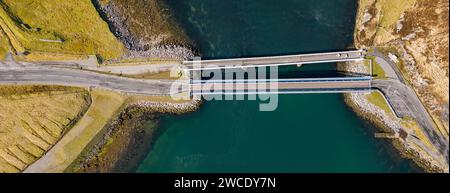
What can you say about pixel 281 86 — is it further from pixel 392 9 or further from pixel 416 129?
pixel 416 129

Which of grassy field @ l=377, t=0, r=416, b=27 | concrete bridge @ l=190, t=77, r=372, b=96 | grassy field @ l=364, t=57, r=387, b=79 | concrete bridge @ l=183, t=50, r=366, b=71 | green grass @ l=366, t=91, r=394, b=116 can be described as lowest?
green grass @ l=366, t=91, r=394, b=116

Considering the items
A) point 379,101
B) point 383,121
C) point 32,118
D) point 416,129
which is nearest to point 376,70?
point 379,101

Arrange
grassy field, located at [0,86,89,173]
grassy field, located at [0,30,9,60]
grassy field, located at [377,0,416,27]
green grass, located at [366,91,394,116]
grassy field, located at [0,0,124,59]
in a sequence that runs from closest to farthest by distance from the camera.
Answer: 1. grassy field, located at [377,0,416,27]
2. grassy field, located at [0,0,124,59]
3. green grass, located at [366,91,394,116]
4. grassy field, located at [0,30,9,60]
5. grassy field, located at [0,86,89,173]

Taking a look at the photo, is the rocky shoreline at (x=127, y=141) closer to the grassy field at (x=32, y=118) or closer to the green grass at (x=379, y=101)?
the grassy field at (x=32, y=118)

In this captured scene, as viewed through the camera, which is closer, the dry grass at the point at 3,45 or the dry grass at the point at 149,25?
the dry grass at the point at 3,45

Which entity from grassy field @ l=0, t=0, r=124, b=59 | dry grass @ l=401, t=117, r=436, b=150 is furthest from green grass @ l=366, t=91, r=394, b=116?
grassy field @ l=0, t=0, r=124, b=59

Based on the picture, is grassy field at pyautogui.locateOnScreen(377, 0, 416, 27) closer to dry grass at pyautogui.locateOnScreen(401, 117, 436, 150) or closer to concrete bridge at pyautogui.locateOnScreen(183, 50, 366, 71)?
concrete bridge at pyautogui.locateOnScreen(183, 50, 366, 71)

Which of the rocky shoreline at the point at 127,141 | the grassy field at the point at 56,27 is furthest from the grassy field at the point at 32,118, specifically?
the grassy field at the point at 56,27
